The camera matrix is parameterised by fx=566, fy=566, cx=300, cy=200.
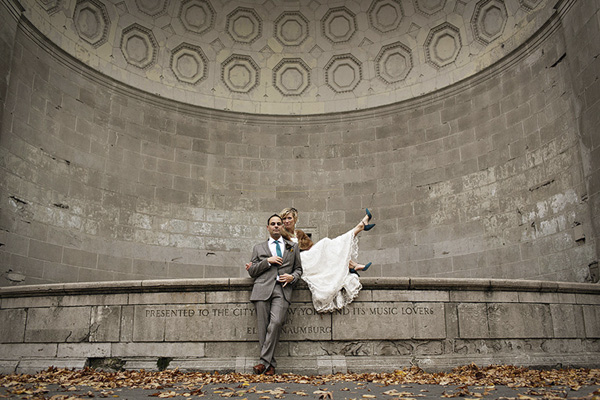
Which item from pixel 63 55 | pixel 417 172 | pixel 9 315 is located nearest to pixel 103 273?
pixel 9 315

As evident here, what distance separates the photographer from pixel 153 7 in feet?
50.5

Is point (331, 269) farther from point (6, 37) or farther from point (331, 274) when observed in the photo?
point (6, 37)

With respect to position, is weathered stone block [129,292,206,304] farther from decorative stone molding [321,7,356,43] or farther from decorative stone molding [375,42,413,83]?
decorative stone molding [321,7,356,43]

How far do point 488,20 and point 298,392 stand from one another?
11737 mm

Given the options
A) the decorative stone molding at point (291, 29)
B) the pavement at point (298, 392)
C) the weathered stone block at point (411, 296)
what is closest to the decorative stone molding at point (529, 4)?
the decorative stone molding at point (291, 29)

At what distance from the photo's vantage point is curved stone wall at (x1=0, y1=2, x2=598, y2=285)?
39.8 feet

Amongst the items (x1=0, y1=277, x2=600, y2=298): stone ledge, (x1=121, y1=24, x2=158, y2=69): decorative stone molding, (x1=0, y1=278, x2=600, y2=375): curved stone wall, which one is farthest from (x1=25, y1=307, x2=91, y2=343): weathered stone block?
(x1=121, y1=24, x2=158, y2=69): decorative stone molding

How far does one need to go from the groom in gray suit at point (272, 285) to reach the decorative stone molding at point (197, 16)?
9.44 metres

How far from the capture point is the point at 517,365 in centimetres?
820

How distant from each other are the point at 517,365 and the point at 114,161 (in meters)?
10.4

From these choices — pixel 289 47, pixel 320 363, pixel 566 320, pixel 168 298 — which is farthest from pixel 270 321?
pixel 289 47

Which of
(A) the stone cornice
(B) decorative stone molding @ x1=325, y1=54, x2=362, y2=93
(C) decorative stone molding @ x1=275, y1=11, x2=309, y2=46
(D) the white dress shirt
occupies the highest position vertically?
(C) decorative stone molding @ x1=275, y1=11, x2=309, y2=46

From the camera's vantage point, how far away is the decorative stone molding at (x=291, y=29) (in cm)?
1644

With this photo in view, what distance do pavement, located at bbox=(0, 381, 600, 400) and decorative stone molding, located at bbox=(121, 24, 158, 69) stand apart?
10.4 m
